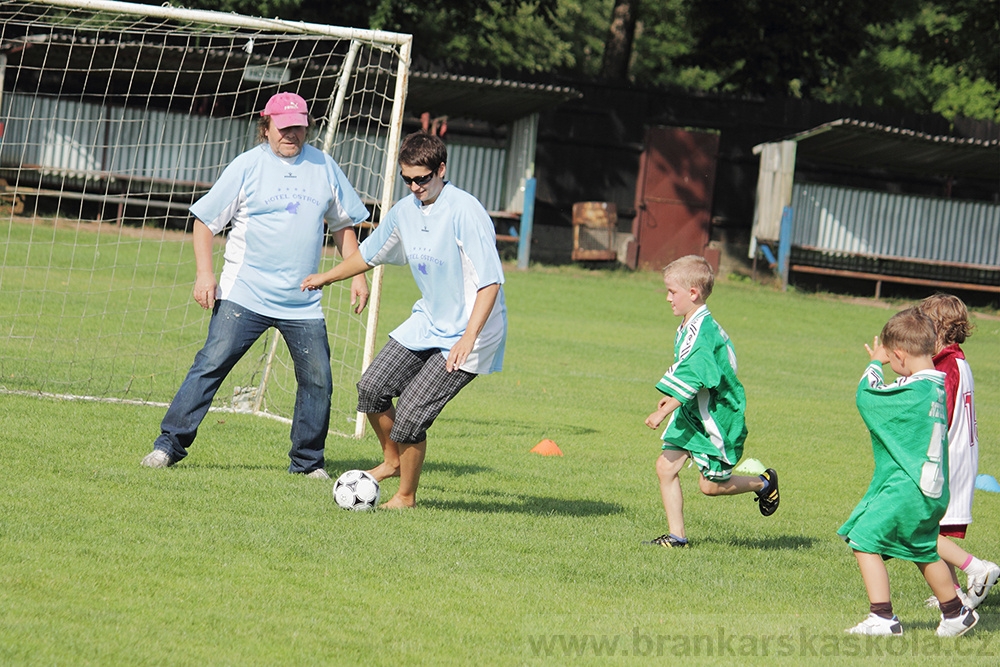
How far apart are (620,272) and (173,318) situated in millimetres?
12061

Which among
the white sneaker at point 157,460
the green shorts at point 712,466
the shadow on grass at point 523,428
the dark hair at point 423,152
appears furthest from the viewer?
the shadow on grass at point 523,428

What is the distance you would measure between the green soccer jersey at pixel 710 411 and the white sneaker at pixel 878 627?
4.65 feet

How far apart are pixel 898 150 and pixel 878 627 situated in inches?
804

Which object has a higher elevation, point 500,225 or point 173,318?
point 500,225

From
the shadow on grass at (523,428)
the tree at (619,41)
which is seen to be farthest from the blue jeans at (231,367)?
the tree at (619,41)

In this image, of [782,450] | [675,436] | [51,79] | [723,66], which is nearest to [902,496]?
[675,436]

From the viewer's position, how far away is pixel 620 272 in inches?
928

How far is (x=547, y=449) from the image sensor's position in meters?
8.48

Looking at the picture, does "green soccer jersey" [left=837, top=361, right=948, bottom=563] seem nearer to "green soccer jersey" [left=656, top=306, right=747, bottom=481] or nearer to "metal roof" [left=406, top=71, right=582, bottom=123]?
"green soccer jersey" [left=656, top=306, right=747, bottom=481]

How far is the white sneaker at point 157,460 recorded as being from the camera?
6.60 m

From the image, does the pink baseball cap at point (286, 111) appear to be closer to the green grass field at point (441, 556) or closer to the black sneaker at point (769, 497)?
→ the green grass field at point (441, 556)

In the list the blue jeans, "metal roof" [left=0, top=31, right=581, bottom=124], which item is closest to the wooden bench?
"metal roof" [left=0, top=31, right=581, bottom=124]

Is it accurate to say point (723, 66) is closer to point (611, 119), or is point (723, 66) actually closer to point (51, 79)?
point (611, 119)

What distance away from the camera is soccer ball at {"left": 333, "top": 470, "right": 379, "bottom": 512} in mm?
6059
